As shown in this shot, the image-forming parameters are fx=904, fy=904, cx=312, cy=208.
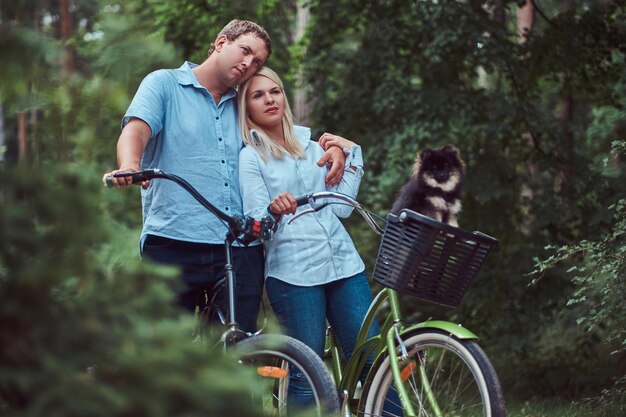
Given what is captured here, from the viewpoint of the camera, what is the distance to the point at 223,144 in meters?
3.82

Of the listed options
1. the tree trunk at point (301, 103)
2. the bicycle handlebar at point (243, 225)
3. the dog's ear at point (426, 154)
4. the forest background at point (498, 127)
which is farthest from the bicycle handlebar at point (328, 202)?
the tree trunk at point (301, 103)

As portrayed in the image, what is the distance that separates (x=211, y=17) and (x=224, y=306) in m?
6.07

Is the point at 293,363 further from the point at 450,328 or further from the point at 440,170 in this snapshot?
the point at 440,170

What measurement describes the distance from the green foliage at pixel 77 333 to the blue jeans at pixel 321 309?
6.84 ft

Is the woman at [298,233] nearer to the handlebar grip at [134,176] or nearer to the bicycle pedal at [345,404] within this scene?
the bicycle pedal at [345,404]

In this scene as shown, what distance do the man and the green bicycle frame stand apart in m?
0.46

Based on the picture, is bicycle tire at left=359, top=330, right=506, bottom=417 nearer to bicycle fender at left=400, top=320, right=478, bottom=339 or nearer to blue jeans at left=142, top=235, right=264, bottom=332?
bicycle fender at left=400, top=320, right=478, bottom=339

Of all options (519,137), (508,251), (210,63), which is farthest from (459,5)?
(210,63)

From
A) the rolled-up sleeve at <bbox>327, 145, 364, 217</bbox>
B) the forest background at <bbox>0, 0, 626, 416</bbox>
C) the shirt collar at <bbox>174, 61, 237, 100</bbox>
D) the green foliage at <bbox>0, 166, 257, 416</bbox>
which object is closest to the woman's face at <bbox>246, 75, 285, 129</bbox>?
the shirt collar at <bbox>174, 61, 237, 100</bbox>

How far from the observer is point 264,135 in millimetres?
3785

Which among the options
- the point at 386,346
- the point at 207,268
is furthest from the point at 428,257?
the point at 207,268

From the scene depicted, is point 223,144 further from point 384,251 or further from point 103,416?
point 103,416

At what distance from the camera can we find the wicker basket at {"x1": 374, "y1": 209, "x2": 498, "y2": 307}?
3.09m

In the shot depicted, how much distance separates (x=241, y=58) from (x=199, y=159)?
458 millimetres
